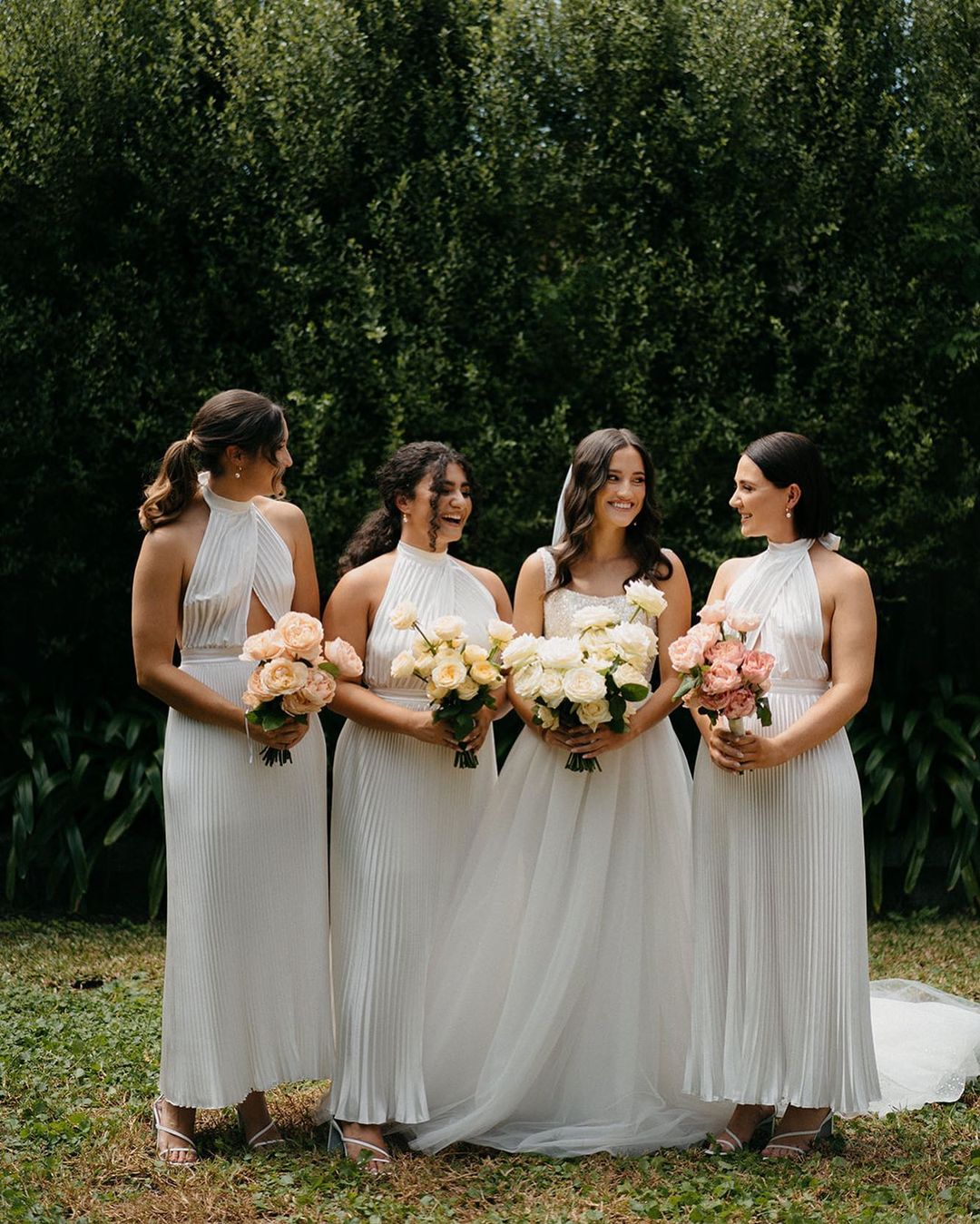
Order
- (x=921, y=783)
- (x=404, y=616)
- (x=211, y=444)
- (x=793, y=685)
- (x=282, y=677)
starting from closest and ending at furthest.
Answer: (x=282, y=677) → (x=404, y=616) → (x=211, y=444) → (x=793, y=685) → (x=921, y=783)

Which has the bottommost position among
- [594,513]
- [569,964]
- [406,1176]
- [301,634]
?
[406,1176]

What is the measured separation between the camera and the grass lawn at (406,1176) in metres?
3.96

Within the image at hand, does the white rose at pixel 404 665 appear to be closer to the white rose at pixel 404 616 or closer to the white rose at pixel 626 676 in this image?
the white rose at pixel 404 616

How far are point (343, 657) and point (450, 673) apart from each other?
1.17ft

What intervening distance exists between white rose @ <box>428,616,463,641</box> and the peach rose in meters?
0.41

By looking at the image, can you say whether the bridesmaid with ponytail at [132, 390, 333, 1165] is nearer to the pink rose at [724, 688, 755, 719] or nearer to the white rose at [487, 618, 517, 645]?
the white rose at [487, 618, 517, 645]

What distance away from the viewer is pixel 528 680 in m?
4.30

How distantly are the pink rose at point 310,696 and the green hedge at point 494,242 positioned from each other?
12.9ft

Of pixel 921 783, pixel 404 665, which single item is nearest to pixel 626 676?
pixel 404 665

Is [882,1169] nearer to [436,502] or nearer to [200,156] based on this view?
[436,502]

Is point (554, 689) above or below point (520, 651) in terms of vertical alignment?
below

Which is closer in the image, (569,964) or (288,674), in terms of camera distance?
(288,674)

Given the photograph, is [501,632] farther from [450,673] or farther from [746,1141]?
[746,1141]

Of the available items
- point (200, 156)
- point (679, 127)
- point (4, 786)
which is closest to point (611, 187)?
point (679, 127)
